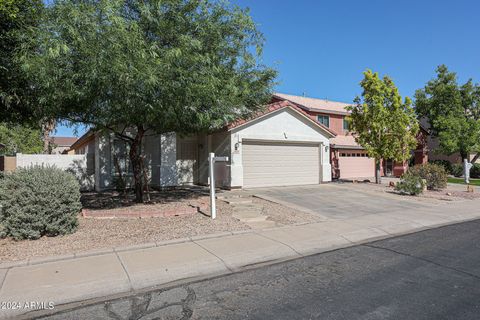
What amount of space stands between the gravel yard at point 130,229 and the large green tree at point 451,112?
79.5 ft

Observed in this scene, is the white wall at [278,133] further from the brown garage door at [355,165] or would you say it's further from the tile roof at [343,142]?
the brown garage door at [355,165]

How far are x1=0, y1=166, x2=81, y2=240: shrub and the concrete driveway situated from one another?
23.5ft

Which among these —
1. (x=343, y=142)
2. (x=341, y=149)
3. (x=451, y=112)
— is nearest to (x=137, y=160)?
(x=341, y=149)

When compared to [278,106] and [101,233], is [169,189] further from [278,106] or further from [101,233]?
[101,233]

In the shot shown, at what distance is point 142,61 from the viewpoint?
7.57 metres

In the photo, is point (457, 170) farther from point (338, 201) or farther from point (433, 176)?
point (338, 201)

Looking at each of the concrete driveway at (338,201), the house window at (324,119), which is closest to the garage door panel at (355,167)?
the house window at (324,119)

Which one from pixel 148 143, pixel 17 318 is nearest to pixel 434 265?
pixel 17 318

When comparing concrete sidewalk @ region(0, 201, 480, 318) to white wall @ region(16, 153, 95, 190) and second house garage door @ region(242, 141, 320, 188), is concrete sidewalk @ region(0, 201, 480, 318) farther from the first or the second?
white wall @ region(16, 153, 95, 190)

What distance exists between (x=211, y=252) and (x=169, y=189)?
943 cm

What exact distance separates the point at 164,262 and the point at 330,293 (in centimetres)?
292

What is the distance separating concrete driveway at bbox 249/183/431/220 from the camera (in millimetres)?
11794

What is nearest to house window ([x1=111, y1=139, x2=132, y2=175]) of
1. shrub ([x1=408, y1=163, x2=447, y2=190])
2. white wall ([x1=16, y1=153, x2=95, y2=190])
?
white wall ([x1=16, y1=153, x2=95, y2=190])

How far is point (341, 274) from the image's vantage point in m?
5.80
